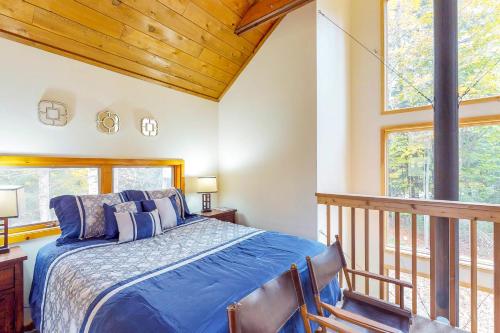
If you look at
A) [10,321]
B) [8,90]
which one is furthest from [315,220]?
[8,90]

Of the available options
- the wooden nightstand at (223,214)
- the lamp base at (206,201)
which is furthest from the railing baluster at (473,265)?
the lamp base at (206,201)

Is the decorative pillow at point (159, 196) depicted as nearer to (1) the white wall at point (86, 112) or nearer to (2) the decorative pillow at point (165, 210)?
(2) the decorative pillow at point (165, 210)

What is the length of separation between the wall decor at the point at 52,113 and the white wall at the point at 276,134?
6.84 feet

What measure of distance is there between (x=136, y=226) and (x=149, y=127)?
140cm

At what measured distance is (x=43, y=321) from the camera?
1.74 m

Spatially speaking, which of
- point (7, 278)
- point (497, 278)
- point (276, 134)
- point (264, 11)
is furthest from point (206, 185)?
point (497, 278)

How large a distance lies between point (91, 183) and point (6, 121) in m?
0.89

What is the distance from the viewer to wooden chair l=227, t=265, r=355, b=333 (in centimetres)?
103

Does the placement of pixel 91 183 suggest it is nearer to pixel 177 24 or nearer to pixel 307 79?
pixel 177 24

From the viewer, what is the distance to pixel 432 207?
1884 mm

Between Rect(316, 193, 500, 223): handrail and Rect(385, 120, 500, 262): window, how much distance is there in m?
1.56

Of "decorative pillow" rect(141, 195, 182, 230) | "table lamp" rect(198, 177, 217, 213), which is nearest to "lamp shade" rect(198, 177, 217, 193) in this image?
"table lamp" rect(198, 177, 217, 213)

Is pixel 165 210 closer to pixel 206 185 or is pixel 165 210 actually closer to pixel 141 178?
pixel 141 178

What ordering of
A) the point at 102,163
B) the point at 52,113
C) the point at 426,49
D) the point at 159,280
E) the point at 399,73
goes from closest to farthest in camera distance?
the point at 159,280 < the point at 52,113 < the point at 102,163 < the point at 426,49 < the point at 399,73
